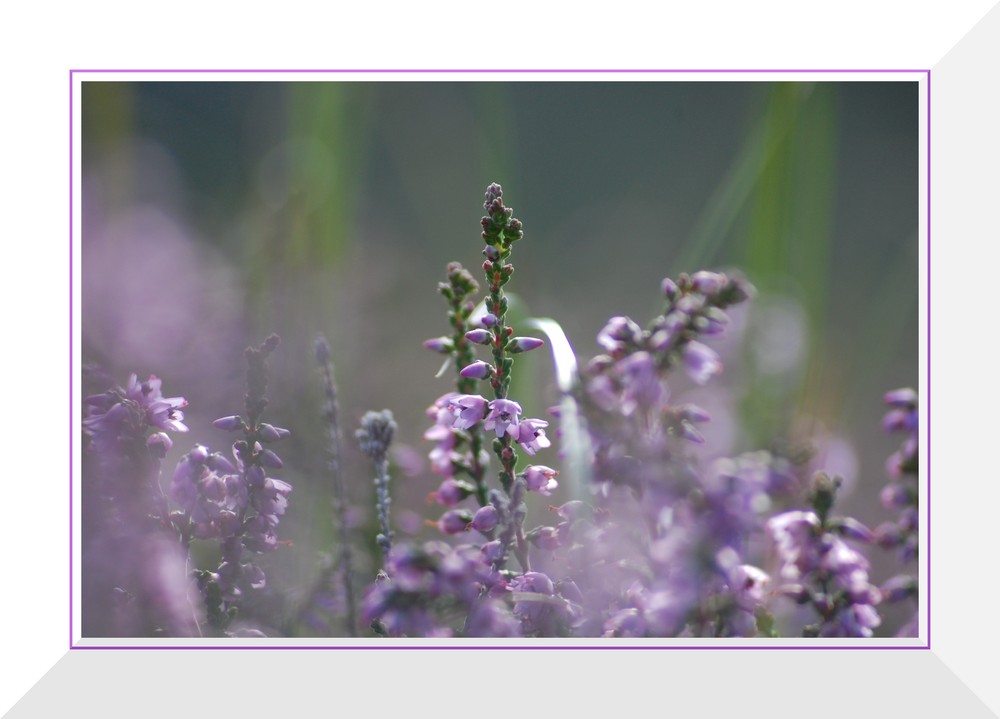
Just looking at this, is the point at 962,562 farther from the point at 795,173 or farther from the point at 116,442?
the point at 116,442

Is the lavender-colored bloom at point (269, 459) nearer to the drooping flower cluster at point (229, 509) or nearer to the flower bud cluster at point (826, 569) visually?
the drooping flower cluster at point (229, 509)

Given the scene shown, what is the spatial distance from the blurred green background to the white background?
9 cm

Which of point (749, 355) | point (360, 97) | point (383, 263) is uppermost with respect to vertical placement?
point (360, 97)

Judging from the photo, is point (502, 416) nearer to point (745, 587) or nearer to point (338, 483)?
point (338, 483)

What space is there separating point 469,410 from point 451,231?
1803mm

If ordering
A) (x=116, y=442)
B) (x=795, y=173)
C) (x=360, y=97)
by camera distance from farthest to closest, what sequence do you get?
(x=360, y=97) → (x=795, y=173) → (x=116, y=442)

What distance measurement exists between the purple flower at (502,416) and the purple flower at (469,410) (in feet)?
0.05

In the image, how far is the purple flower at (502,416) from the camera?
142cm
